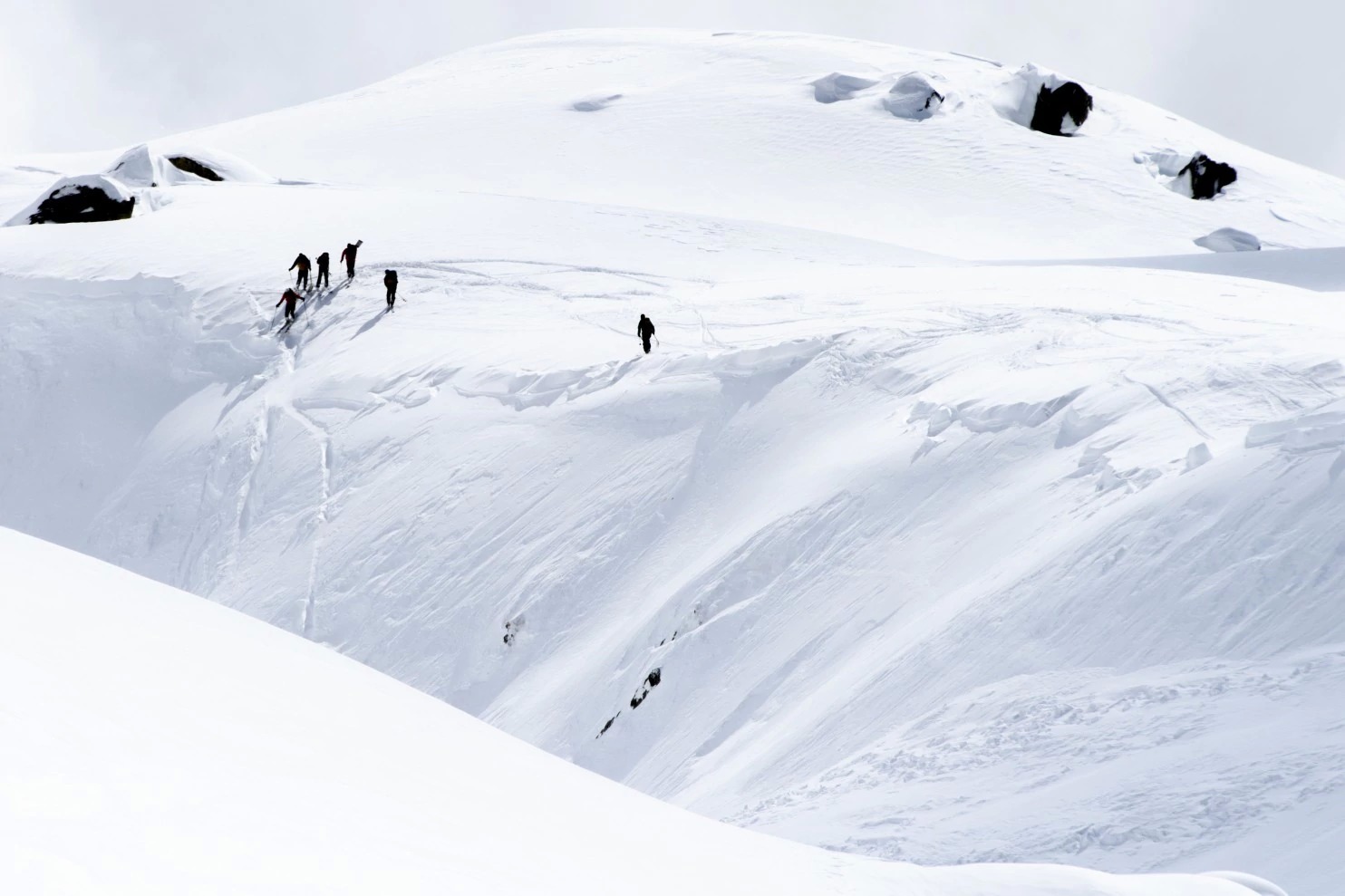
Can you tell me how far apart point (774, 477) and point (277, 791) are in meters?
14.8

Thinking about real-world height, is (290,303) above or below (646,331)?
below

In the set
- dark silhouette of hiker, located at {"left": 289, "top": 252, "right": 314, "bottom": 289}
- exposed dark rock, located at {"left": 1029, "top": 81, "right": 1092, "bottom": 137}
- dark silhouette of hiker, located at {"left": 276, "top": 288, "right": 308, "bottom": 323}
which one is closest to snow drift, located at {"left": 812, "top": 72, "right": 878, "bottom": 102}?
exposed dark rock, located at {"left": 1029, "top": 81, "right": 1092, "bottom": 137}

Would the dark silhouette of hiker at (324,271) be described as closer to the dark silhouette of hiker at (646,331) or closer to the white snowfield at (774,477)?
the white snowfield at (774,477)

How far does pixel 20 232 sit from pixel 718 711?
1058 inches

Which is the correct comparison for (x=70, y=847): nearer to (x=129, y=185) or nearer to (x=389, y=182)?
(x=129, y=185)

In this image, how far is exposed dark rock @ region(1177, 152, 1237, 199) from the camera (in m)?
45.7

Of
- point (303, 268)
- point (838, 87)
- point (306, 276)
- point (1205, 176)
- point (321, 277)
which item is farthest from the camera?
point (838, 87)

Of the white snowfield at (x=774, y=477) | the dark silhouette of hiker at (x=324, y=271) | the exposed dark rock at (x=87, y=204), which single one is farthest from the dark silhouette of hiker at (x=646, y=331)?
the exposed dark rock at (x=87, y=204)

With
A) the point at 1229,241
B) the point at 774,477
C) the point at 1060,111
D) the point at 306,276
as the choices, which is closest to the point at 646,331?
the point at 774,477

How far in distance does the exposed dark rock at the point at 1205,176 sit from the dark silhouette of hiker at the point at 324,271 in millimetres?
30245

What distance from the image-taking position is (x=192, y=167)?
3922 centimetres

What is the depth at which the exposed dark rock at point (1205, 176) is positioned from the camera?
45.7m

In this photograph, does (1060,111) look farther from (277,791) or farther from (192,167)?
(277,791)

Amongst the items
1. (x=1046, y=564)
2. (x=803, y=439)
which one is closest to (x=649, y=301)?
(x=803, y=439)
